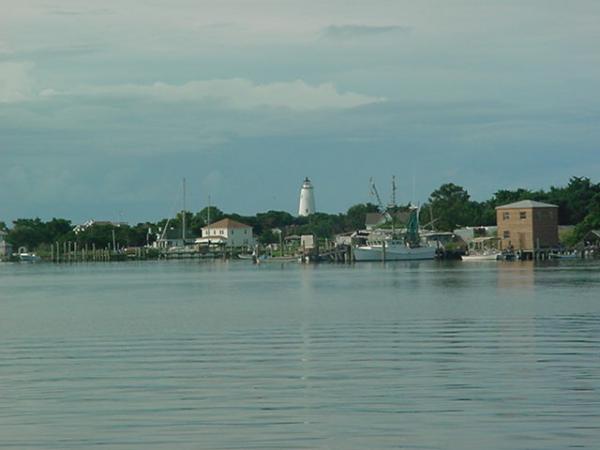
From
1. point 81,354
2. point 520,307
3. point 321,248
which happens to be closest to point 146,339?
point 81,354

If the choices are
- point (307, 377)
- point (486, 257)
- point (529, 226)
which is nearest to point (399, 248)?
point (486, 257)

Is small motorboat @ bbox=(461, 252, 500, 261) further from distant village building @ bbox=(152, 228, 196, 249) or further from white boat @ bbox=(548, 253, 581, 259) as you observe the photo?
distant village building @ bbox=(152, 228, 196, 249)

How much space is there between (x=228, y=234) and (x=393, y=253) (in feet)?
196

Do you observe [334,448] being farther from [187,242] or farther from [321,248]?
[187,242]

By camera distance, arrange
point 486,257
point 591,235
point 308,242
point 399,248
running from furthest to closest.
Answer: point 308,242, point 399,248, point 591,235, point 486,257

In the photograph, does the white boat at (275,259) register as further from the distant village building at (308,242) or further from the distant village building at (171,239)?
the distant village building at (171,239)

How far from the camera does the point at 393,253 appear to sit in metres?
137

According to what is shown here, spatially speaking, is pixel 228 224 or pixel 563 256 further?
pixel 228 224

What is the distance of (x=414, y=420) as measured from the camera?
787 inches

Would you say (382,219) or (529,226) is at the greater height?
(382,219)

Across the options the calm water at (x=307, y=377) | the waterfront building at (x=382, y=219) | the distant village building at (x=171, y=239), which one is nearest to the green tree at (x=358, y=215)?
the waterfront building at (x=382, y=219)

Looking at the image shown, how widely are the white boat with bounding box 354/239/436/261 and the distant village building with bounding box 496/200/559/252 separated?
32.6ft

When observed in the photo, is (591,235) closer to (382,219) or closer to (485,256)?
(485,256)

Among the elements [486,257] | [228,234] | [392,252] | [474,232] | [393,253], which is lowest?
[486,257]
